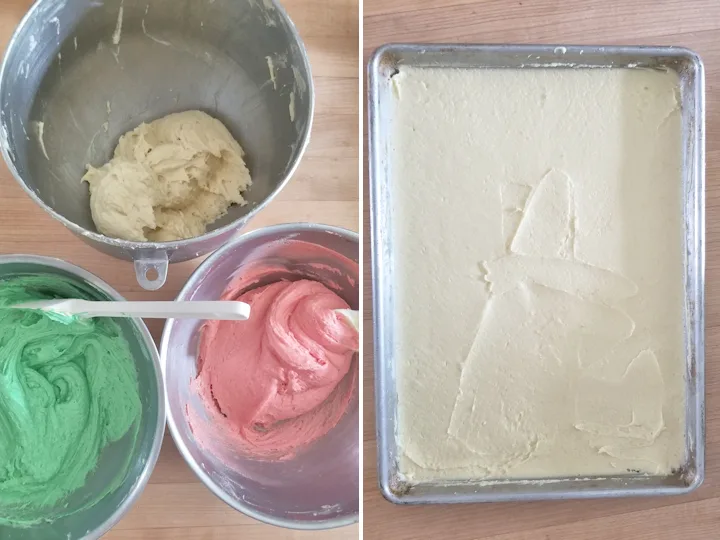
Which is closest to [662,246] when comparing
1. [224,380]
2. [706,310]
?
[706,310]

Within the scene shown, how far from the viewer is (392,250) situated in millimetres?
619

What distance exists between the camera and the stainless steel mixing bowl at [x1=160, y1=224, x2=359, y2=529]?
54cm

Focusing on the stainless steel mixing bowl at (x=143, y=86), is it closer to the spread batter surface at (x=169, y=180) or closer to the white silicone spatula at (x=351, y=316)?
the spread batter surface at (x=169, y=180)

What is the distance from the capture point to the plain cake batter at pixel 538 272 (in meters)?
0.62

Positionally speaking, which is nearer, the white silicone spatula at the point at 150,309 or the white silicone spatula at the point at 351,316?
the white silicone spatula at the point at 150,309

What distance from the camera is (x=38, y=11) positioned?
1.62 feet

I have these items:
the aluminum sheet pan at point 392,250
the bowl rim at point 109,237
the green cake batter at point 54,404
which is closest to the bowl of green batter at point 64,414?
the green cake batter at point 54,404

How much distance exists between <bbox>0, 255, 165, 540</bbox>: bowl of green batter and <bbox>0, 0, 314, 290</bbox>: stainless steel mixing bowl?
8 centimetres

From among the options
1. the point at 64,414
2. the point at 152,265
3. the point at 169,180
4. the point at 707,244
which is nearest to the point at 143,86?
the point at 169,180

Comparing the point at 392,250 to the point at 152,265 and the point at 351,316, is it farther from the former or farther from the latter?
the point at 152,265

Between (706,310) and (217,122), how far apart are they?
540mm

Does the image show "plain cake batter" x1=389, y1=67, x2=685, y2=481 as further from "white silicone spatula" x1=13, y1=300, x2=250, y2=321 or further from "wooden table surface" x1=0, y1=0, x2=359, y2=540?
"white silicone spatula" x1=13, y1=300, x2=250, y2=321

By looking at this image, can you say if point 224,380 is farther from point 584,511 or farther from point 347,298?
point 584,511

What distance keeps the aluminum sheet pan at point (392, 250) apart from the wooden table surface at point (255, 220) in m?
0.03
